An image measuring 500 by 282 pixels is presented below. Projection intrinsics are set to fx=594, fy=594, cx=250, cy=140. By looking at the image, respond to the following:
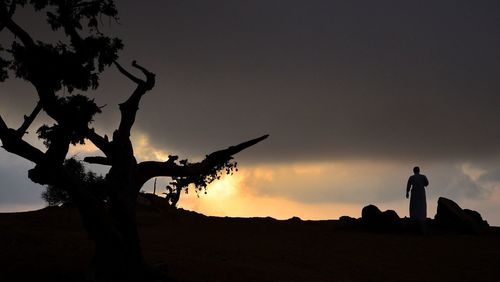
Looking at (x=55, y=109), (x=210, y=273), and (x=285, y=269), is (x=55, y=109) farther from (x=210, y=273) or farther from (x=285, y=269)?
(x=285, y=269)

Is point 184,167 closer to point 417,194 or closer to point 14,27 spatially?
point 14,27

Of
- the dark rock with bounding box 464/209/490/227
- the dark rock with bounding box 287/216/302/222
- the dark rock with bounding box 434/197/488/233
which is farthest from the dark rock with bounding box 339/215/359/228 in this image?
the dark rock with bounding box 464/209/490/227

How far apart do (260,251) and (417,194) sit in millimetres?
10296

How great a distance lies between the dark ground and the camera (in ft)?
51.6

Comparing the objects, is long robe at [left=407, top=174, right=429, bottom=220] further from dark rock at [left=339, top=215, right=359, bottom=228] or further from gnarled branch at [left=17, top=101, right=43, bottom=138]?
gnarled branch at [left=17, top=101, right=43, bottom=138]

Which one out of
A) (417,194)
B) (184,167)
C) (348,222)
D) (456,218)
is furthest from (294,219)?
(184,167)

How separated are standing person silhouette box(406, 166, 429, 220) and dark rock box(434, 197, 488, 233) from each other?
2177 millimetres

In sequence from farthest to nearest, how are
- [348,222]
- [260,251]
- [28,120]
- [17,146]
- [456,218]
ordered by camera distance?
1. [348,222]
2. [456,218]
3. [260,251]
4. [28,120]
5. [17,146]

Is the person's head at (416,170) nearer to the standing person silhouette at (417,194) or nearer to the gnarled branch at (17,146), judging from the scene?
the standing person silhouette at (417,194)

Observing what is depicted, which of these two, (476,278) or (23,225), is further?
(23,225)

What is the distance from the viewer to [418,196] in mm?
27844

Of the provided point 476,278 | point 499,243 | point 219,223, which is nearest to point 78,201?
point 476,278

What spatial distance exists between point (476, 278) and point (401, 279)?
261cm

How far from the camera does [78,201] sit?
13.4 m
